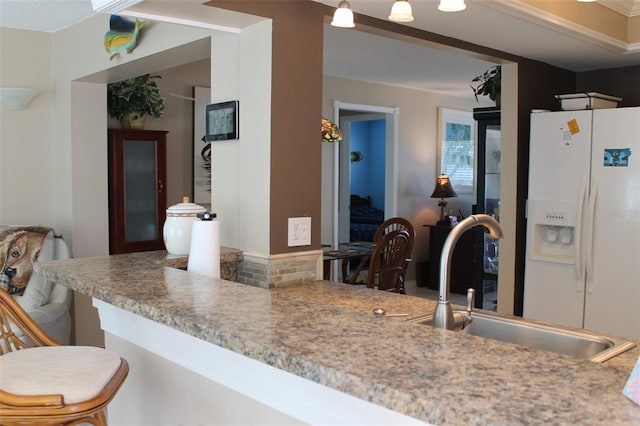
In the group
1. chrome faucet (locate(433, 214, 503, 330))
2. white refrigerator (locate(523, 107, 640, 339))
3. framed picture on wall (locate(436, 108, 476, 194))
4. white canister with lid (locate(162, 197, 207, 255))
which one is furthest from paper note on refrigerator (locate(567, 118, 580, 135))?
framed picture on wall (locate(436, 108, 476, 194))

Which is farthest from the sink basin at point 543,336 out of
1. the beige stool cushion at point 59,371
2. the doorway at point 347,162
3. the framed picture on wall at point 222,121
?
the doorway at point 347,162

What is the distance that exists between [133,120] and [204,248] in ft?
8.32

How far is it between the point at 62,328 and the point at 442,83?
4.63 meters

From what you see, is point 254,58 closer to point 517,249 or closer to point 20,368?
point 20,368

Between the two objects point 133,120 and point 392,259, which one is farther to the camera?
point 133,120

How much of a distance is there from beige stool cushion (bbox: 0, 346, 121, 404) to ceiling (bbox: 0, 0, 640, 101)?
124cm

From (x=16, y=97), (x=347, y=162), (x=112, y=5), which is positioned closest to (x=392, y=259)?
(x=112, y=5)

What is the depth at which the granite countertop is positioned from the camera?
915mm

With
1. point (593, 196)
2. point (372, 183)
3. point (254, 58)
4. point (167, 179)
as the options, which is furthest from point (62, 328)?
point (372, 183)

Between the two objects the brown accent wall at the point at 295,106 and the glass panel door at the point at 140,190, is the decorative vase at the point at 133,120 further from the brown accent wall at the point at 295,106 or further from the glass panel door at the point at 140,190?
the brown accent wall at the point at 295,106

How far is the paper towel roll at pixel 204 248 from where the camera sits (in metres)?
2.26

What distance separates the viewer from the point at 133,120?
4477mm

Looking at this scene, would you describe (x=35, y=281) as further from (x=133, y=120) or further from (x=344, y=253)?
(x=344, y=253)

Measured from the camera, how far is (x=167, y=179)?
4.86m
